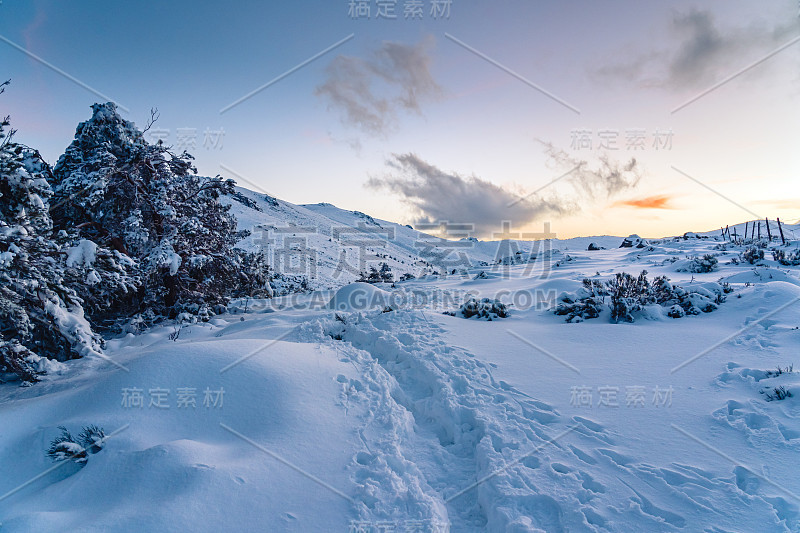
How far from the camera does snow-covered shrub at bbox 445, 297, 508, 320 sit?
8.03m

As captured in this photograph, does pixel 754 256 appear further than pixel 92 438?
Yes

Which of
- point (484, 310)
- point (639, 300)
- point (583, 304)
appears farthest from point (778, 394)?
point (484, 310)

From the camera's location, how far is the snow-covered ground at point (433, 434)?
2.71 m

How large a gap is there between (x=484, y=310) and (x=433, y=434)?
4.31 metres

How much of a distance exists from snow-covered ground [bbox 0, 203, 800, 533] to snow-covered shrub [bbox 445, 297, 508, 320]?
55.3 inches

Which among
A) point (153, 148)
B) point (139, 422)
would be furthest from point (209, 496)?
point (153, 148)

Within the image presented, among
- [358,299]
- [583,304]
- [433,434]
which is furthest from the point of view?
[358,299]

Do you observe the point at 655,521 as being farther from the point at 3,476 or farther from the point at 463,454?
the point at 3,476

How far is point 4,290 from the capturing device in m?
5.06

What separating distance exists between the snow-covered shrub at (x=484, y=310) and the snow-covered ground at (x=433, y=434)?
141 centimetres

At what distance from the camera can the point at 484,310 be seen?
26.6 feet

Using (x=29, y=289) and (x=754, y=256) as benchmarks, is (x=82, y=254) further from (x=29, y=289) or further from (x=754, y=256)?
(x=754, y=256)

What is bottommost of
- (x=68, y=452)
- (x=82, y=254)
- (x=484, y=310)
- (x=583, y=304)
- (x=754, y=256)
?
(x=68, y=452)

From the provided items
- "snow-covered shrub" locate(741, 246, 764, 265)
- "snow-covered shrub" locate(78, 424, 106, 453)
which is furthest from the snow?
"snow-covered shrub" locate(741, 246, 764, 265)
